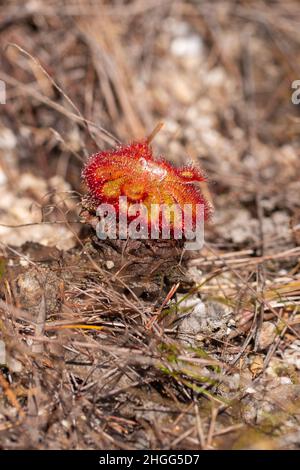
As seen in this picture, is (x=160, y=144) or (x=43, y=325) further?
(x=160, y=144)

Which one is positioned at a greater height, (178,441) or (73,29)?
(73,29)

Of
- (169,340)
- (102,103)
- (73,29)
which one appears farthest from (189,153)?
(169,340)

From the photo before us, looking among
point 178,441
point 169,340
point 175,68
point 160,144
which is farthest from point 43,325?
point 175,68

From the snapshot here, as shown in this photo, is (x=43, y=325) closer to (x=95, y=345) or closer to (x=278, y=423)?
(x=95, y=345)

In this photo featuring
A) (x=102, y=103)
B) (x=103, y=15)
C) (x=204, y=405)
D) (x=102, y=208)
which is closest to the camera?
(x=204, y=405)

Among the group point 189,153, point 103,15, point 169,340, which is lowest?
point 169,340
